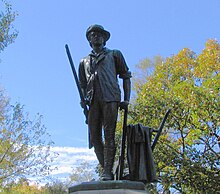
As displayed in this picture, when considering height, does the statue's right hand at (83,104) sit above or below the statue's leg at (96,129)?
above

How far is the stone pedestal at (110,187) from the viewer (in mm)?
4527

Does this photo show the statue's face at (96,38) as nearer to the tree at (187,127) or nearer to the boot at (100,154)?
the boot at (100,154)

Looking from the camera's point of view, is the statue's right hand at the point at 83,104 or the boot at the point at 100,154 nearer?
the boot at the point at 100,154

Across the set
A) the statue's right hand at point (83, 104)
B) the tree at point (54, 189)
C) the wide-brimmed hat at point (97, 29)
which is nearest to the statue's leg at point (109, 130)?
the statue's right hand at point (83, 104)

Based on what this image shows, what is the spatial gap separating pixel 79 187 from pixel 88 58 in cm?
183

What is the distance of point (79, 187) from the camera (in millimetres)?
4711

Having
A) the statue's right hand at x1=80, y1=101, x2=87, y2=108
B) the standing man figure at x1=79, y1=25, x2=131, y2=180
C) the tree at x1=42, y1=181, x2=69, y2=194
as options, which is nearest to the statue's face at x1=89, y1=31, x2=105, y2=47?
the standing man figure at x1=79, y1=25, x2=131, y2=180

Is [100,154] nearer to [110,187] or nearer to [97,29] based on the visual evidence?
[110,187]

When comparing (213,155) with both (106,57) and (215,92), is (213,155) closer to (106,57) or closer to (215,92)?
(215,92)

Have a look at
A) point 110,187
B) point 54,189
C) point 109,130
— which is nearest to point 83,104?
point 109,130

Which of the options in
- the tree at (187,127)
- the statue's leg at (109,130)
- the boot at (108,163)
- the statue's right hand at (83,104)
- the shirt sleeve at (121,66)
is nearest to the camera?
the boot at (108,163)

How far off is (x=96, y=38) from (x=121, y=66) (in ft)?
1.71

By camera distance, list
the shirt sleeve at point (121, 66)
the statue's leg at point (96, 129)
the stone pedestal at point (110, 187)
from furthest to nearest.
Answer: the shirt sleeve at point (121, 66), the statue's leg at point (96, 129), the stone pedestal at point (110, 187)

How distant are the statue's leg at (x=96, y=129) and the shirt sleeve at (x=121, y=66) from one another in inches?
25.0
